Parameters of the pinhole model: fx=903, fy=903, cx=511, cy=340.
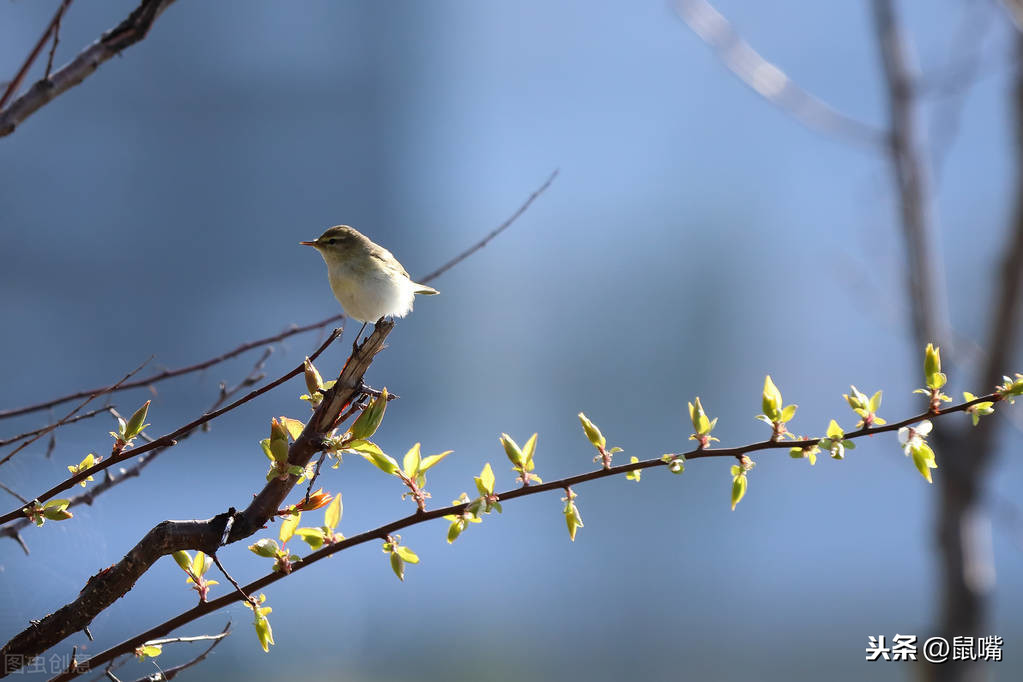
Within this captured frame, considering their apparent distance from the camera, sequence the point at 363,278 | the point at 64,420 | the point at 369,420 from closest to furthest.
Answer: the point at 369,420, the point at 64,420, the point at 363,278

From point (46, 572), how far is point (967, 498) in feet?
7.45

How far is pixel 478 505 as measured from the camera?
97 cm

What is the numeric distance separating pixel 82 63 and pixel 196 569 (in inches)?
26.1

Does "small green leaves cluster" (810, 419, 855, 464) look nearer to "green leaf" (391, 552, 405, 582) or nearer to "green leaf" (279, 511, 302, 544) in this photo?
"green leaf" (391, 552, 405, 582)

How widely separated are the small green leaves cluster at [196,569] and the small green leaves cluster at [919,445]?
79 centimetres

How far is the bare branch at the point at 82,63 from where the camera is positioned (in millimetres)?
1109

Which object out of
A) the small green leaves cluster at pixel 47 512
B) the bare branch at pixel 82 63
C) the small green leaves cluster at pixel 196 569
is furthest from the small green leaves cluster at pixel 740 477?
the bare branch at pixel 82 63

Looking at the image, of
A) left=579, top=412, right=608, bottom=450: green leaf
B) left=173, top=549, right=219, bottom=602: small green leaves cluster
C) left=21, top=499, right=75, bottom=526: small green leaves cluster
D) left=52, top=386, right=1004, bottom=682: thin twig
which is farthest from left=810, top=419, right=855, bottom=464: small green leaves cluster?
left=21, top=499, right=75, bottom=526: small green leaves cluster

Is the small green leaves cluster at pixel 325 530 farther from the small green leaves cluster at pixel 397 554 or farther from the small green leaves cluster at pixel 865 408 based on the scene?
the small green leaves cluster at pixel 865 408

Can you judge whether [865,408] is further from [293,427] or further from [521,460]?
[293,427]

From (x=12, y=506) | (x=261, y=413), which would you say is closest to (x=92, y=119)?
(x=261, y=413)

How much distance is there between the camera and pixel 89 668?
0.96 meters

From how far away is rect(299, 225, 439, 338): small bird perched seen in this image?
2033mm

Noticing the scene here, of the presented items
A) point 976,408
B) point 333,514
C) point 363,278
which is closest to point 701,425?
point 976,408
